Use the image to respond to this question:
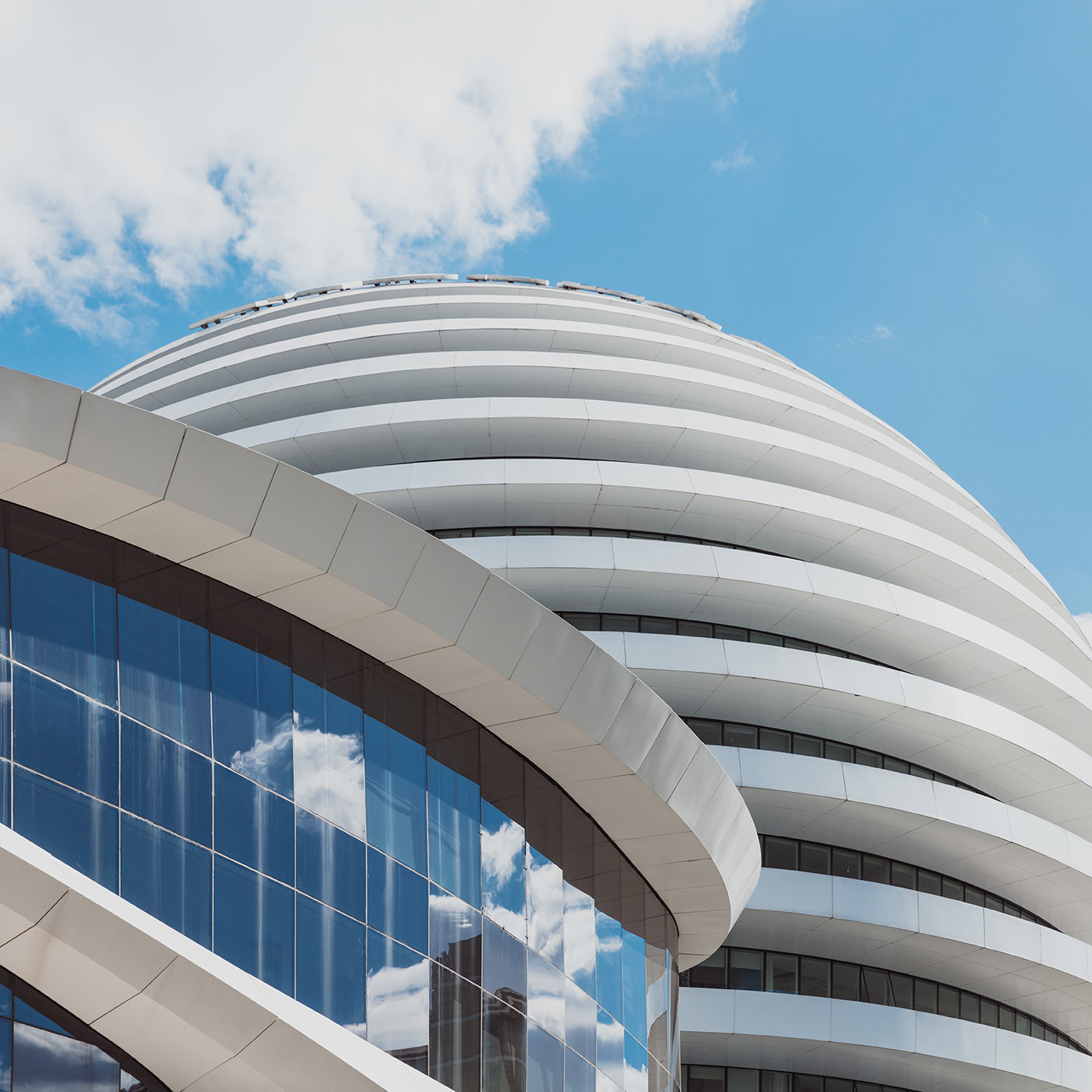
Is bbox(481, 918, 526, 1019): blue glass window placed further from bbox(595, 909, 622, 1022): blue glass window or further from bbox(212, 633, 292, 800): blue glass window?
bbox(212, 633, 292, 800): blue glass window

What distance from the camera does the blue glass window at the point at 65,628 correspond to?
9203 millimetres

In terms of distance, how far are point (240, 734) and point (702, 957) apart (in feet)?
37.0

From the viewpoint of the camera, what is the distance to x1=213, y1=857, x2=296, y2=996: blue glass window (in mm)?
9695

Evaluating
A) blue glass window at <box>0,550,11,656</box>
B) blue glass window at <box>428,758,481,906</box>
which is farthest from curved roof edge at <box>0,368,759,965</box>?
blue glass window at <box>428,758,481,906</box>

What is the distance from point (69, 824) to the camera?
8.90 meters

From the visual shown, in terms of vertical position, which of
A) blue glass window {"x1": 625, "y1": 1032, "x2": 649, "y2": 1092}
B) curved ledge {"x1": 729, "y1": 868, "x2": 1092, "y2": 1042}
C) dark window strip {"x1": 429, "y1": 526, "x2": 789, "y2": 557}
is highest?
dark window strip {"x1": 429, "y1": 526, "x2": 789, "y2": 557}

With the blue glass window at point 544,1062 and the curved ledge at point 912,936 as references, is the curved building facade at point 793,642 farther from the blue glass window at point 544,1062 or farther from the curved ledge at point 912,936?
the blue glass window at point 544,1062

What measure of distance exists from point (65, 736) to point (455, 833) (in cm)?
454

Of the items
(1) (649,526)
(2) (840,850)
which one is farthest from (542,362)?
(2) (840,850)

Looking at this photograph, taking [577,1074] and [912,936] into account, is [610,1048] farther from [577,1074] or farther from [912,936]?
[912,936]

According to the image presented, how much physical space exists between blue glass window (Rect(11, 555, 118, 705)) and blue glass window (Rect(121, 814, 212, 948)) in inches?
47.7

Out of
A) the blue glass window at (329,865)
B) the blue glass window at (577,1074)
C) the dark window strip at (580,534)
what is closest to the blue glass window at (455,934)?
the blue glass window at (329,865)

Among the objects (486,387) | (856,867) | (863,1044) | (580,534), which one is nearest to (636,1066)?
(863,1044)

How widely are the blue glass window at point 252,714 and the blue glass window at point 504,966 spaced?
324 centimetres
